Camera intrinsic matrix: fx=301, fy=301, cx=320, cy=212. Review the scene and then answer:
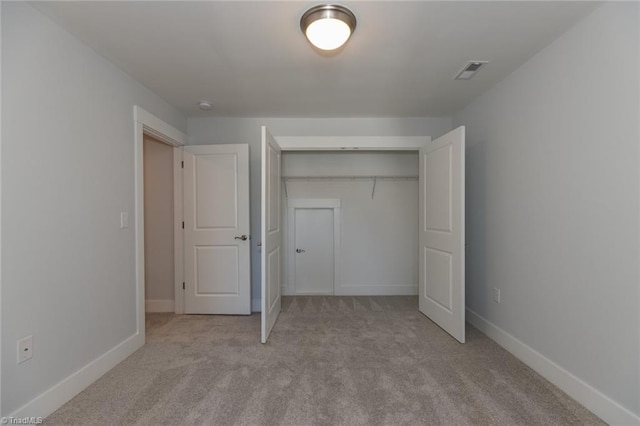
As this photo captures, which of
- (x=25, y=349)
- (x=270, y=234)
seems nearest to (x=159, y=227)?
(x=270, y=234)

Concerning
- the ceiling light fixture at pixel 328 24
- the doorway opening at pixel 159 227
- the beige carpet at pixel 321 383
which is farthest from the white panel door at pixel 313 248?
the ceiling light fixture at pixel 328 24

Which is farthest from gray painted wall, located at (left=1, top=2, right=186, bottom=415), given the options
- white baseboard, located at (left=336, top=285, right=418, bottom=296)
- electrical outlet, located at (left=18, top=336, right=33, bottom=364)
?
white baseboard, located at (left=336, top=285, right=418, bottom=296)

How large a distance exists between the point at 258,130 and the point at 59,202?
2161mm

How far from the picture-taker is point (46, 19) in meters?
1.74

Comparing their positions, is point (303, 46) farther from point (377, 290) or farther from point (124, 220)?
point (377, 290)

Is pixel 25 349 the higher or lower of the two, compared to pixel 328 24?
lower

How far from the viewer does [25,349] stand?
1606 mm

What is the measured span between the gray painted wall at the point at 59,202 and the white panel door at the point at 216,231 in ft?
3.15

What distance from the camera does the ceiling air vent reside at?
2.28 metres

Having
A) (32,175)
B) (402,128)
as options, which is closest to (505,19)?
(402,128)

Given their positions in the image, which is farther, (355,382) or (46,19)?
(355,382)

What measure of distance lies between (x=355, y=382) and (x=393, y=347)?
650mm

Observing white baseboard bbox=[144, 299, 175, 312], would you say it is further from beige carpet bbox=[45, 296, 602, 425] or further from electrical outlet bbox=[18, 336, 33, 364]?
electrical outlet bbox=[18, 336, 33, 364]

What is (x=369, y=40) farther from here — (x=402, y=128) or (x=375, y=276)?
(x=375, y=276)
